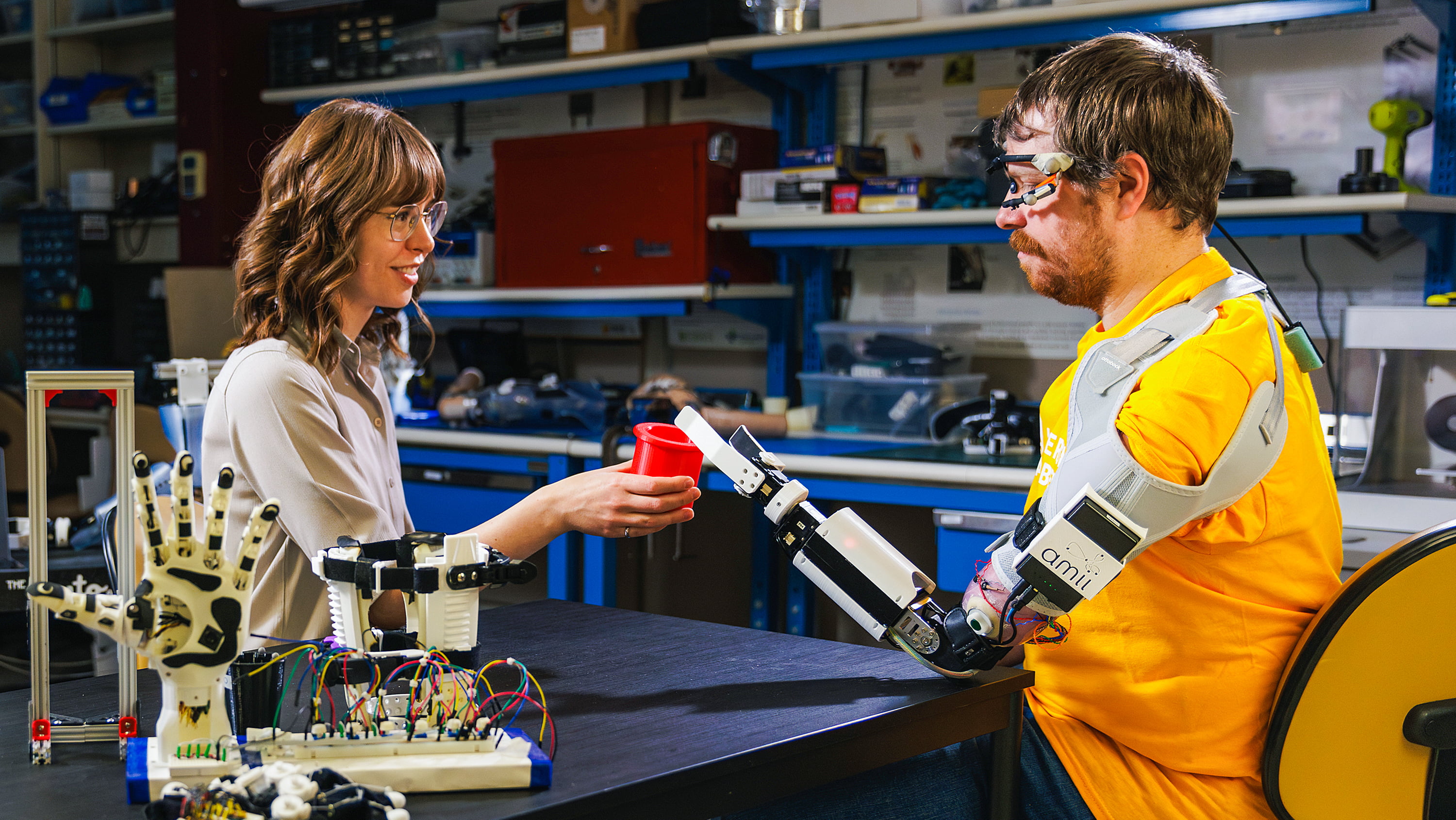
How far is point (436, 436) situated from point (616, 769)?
2549 millimetres

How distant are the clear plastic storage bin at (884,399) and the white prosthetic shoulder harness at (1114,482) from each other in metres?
1.96

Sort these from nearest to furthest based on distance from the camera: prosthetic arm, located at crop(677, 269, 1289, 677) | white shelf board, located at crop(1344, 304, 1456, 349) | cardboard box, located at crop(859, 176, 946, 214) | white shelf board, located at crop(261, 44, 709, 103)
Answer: prosthetic arm, located at crop(677, 269, 1289, 677) → white shelf board, located at crop(1344, 304, 1456, 349) → cardboard box, located at crop(859, 176, 946, 214) → white shelf board, located at crop(261, 44, 709, 103)

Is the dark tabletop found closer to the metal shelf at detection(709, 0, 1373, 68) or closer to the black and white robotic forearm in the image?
the black and white robotic forearm

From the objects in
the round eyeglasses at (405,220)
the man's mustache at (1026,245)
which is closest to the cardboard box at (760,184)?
the round eyeglasses at (405,220)

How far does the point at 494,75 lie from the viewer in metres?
3.67

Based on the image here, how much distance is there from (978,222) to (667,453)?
190 cm

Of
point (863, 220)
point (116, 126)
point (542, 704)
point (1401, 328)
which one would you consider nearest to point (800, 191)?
point (863, 220)

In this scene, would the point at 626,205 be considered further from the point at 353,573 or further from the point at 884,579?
the point at 353,573

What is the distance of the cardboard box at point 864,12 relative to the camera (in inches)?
117

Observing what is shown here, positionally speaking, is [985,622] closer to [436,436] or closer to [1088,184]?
[1088,184]

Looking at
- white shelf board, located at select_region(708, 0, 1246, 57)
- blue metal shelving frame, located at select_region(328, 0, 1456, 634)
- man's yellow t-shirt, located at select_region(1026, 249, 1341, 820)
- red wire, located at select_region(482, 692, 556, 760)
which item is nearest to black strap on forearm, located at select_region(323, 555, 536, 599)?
red wire, located at select_region(482, 692, 556, 760)

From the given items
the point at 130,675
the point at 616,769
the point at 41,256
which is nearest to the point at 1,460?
the point at 130,675

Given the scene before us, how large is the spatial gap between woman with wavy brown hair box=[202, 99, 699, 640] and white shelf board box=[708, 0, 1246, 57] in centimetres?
158

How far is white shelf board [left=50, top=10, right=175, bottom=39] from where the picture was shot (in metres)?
4.87
